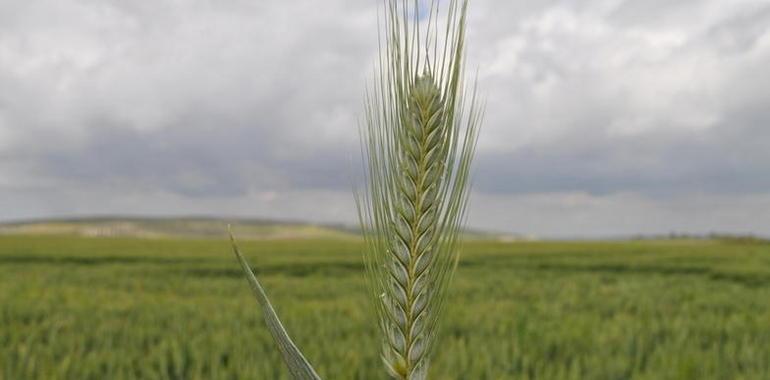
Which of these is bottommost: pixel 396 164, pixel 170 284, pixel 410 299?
pixel 170 284

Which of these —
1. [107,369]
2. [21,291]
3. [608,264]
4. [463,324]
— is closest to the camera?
[107,369]

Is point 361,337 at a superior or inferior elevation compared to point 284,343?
inferior

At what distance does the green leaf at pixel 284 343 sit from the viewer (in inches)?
22.0

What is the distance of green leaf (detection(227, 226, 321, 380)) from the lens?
558 millimetres

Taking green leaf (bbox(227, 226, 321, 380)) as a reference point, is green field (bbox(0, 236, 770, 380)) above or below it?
below

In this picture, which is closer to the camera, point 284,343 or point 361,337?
point 284,343

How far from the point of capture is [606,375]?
3537mm

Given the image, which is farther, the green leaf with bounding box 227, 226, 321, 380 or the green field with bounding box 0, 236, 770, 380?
the green field with bounding box 0, 236, 770, 380

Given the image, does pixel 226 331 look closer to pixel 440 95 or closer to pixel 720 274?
Result: pixel 440 95

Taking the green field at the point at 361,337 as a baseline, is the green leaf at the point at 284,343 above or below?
above

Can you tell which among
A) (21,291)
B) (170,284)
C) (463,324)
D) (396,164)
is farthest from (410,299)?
(170,284)

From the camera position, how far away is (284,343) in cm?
58

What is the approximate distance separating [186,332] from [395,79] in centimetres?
469

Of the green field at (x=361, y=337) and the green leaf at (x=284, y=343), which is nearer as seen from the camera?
the green leaf at (x=284, y=343)
